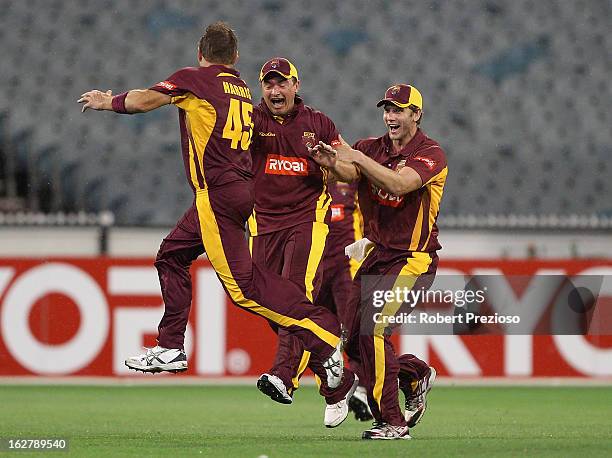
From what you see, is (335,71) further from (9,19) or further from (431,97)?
(9,19)

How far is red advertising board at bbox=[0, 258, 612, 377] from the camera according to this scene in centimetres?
1263

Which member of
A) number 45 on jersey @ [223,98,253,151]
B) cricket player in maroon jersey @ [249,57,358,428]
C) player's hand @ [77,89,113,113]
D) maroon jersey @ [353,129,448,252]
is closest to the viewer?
player's hand @ [77,89,113,113]

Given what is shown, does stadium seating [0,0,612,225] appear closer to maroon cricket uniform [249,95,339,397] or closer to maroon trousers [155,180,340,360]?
maroon cricket uniform [249,95,339,397]

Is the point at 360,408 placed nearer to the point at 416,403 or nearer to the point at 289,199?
the point at 416,403

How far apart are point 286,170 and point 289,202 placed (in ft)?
0.71

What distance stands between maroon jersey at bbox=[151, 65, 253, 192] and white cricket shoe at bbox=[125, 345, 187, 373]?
1.02 meters

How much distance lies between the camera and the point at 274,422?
8859 millimetres

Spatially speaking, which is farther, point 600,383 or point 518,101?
point 518,101

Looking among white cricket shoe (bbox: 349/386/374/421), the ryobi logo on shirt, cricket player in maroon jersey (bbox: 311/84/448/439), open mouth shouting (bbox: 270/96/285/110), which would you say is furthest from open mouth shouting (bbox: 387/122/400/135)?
→ white cricket shoe (bbox: 349/386/374/421)

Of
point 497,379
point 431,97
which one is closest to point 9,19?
point 431,97

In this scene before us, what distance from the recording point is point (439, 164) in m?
7.37

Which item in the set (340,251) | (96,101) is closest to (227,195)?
(96,101)

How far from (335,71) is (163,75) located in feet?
8.19

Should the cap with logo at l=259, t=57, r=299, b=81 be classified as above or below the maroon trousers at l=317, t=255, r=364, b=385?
above
